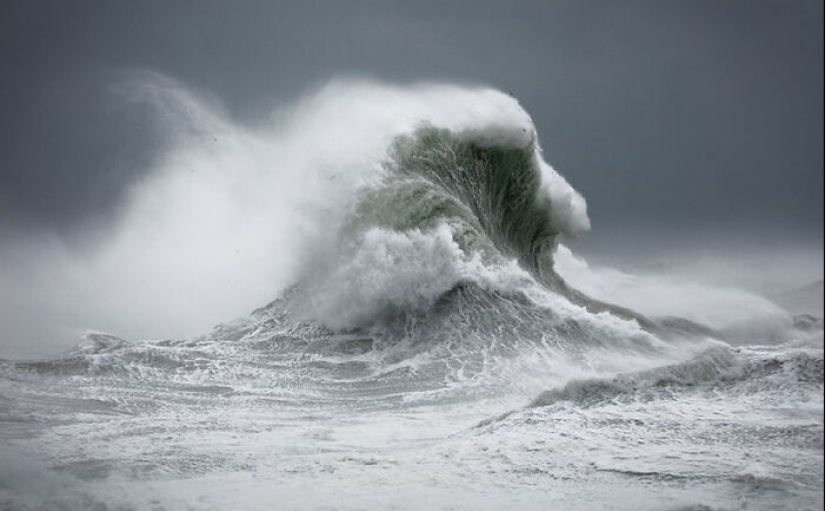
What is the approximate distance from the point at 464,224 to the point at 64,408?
19.6ft

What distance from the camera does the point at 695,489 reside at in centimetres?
386

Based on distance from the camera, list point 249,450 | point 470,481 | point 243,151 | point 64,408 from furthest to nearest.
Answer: point 243,151, point 64,408, point 249,450, point 470,481

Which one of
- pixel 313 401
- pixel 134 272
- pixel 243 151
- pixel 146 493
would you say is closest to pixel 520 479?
pixel 146 493

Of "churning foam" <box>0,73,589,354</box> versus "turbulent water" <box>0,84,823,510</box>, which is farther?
"churning foam" <box>0,73,589,354</box>

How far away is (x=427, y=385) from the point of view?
704 cm

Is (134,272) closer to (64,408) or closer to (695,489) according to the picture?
(64,408)

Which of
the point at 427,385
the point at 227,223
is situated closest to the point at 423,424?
the point at 427,385

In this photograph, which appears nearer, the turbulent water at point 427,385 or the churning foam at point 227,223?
the turbulent water at point 427,385

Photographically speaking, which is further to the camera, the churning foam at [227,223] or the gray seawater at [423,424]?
Answer: the churning foam at [227,223]

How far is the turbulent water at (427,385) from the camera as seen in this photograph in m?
4.08

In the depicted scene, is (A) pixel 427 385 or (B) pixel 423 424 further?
(A) pixel 427 385

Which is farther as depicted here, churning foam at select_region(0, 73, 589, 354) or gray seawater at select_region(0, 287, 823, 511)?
churning foam at select_region(0, 73, 589, 354)

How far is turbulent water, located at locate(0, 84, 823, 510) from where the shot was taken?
408cm

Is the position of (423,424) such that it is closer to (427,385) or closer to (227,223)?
(427,385)
